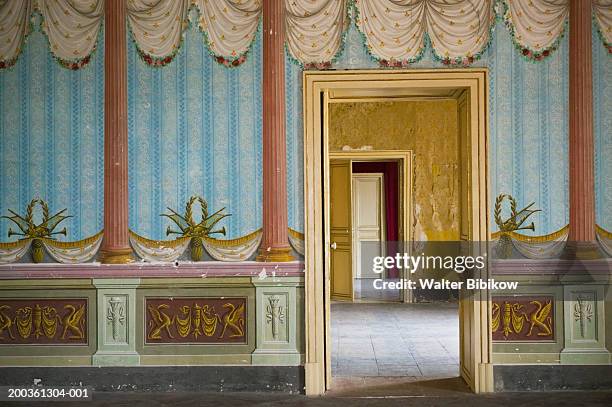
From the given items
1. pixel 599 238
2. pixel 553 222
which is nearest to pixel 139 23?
pixel 553 222

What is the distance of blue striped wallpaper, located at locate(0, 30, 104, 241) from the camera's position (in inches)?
191

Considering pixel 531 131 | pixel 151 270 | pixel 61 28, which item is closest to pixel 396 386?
pixel 151 270

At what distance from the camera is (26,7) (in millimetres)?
4910

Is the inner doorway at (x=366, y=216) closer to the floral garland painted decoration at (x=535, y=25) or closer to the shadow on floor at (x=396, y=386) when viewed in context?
the shadow on floor at (x=396, y=386)

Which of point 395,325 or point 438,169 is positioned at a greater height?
point 438,169

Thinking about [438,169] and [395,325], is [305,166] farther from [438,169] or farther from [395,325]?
[438,169]

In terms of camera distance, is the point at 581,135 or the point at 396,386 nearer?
the point at 581,135

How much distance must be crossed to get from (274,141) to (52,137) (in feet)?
5.34

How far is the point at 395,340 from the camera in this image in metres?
6.74

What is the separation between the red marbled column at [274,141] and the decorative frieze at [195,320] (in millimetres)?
454

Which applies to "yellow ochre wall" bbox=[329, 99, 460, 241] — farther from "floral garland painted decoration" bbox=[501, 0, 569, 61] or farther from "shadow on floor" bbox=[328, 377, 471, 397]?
"floral garland painted decoration" bbox=[501, 0, 569, 61]

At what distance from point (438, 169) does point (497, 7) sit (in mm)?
4630

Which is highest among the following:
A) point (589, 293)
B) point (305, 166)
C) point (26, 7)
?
point (26, 7)

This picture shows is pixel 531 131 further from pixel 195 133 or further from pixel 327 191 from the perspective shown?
pixel 195 133
